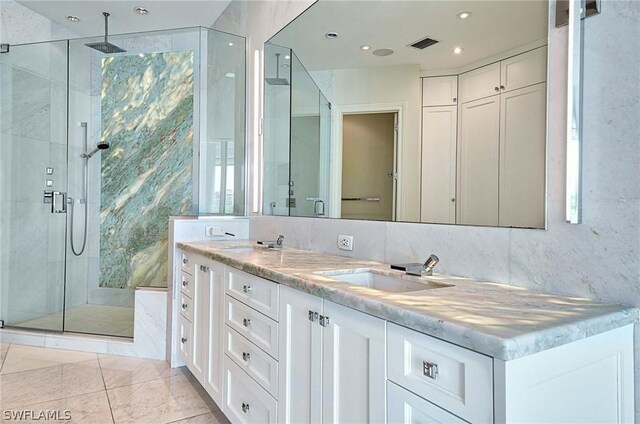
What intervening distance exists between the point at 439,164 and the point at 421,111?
9.7 inches

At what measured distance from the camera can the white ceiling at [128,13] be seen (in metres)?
3.58

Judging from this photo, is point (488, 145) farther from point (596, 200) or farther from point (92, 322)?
point (92, 322)

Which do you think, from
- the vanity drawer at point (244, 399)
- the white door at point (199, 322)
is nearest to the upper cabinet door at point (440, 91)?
the vanity drawer at point (244, 399)

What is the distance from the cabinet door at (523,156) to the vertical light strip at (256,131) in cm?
196

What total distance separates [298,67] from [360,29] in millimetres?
674

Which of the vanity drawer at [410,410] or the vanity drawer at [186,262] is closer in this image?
the vanity drawer at [410,410]

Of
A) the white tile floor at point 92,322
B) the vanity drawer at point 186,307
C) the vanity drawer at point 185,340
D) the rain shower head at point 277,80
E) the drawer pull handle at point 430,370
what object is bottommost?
the white tile floor at point 92,322

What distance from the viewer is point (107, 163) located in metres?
4.00

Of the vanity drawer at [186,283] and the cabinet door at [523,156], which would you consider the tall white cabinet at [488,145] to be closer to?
the cabinet door at [523,156]

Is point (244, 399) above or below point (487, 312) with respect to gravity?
below

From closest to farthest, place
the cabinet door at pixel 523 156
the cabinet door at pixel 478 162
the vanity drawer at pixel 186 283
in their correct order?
the cabinet door at pixel 523 156 → the cabinet door at pixel 478 162 → the vanity drawer at pixel 186 283

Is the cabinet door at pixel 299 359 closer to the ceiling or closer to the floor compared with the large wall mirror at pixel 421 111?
closer to the floor

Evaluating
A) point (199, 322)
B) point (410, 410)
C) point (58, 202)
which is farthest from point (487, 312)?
point (58, 202)

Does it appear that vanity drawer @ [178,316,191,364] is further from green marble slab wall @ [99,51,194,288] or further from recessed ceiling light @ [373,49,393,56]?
recessed ceiling light @ [373,49,393,56]
